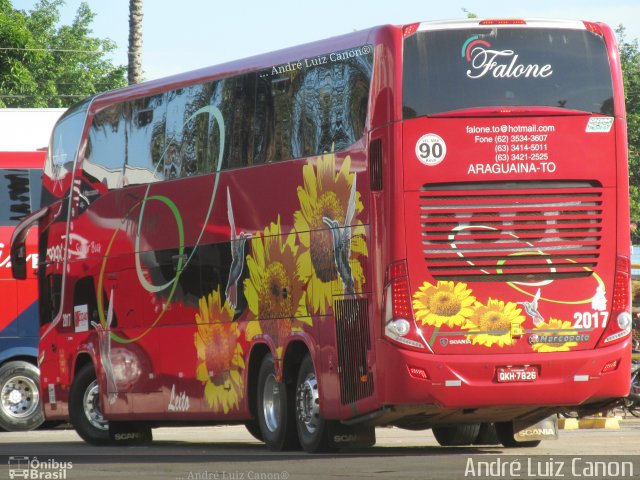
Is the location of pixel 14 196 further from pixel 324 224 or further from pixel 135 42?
pixel 324 224

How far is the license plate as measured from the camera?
15438 millimetres

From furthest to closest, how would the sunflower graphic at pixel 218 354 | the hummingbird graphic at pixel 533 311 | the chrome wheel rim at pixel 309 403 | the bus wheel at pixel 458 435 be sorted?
1. the bus wheel at pixel 458 435
2. the sunflower graphic at pixel 218 354
3. the chrome wheel rim at pixel 309 403
4. the hummingbird graphic at pixel 533 311

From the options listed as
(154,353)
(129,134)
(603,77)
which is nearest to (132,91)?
(129,134)

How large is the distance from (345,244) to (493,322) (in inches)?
69.7

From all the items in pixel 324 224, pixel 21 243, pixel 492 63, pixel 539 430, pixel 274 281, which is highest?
pixel 492 63

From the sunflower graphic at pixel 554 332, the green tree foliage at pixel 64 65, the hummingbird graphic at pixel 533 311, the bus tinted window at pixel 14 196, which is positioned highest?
the green tree foliage at pixel 64 65

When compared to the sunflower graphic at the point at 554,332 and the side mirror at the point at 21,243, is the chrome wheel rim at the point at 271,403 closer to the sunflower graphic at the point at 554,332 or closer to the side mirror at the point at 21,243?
the sunflower graphic at the point at 554,332

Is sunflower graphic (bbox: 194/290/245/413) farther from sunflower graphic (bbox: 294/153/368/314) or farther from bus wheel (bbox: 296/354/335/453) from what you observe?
sunflower graphic (bbox: 294/153/368/314)

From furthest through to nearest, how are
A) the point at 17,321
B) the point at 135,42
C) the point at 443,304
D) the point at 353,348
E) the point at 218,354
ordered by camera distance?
the point at 135,42 → the point at 17,321 → the point at 218,354 → the point at 353,348 → the point at 443,304

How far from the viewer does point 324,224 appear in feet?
54.7

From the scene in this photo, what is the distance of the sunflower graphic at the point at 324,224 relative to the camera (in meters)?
16.1

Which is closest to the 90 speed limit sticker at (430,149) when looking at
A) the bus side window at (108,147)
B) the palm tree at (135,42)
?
the bus side window at (108,147)

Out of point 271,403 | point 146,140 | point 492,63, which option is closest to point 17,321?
point 146,140

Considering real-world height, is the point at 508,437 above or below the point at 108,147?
below
